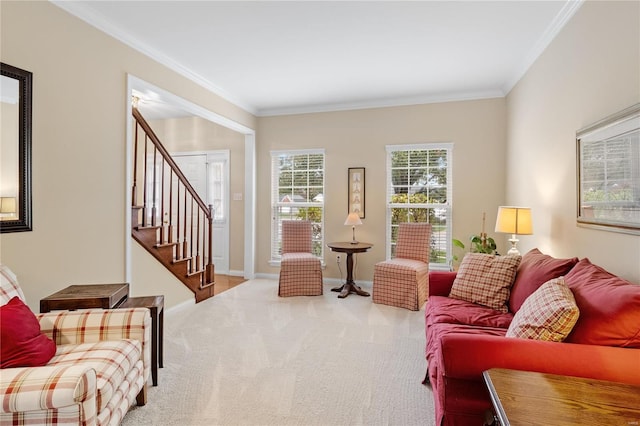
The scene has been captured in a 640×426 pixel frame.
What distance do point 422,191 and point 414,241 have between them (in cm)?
83

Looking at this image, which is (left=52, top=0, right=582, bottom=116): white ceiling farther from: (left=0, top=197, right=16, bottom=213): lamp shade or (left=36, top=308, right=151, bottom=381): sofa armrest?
(left=36, top=308, right=151, bottom=381): sofa armrest

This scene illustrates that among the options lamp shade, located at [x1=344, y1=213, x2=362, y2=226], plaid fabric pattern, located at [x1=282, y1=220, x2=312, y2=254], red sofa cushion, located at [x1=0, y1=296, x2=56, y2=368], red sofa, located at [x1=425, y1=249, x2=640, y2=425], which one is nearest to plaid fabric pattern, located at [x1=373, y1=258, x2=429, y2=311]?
lamp shade, located at [x1=344, y1=213, x2=362, y2=226]

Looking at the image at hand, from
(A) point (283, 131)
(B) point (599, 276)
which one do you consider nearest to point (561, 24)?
(B) point (599, 276)

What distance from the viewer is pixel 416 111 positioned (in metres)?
4.80

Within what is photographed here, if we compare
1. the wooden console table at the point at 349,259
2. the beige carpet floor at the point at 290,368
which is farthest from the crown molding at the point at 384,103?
the beige carpet floor at the point at 290,368

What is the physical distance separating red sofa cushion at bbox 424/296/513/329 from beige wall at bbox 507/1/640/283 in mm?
716

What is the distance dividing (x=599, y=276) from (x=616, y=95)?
3.67 feet

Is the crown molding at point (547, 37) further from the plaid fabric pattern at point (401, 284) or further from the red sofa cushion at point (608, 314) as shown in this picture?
the plaid fabric pattern at point (401, 284)

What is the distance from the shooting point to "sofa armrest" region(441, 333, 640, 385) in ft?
4.27

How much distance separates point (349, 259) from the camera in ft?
15.4

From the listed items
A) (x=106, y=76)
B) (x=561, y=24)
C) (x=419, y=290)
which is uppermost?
(x=561, y=24)

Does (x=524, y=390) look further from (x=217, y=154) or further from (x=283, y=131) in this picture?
(x=217, y=154)

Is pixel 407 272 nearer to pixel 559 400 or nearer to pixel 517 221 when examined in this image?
pixel 517 221

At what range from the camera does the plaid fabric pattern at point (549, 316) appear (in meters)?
1.47
